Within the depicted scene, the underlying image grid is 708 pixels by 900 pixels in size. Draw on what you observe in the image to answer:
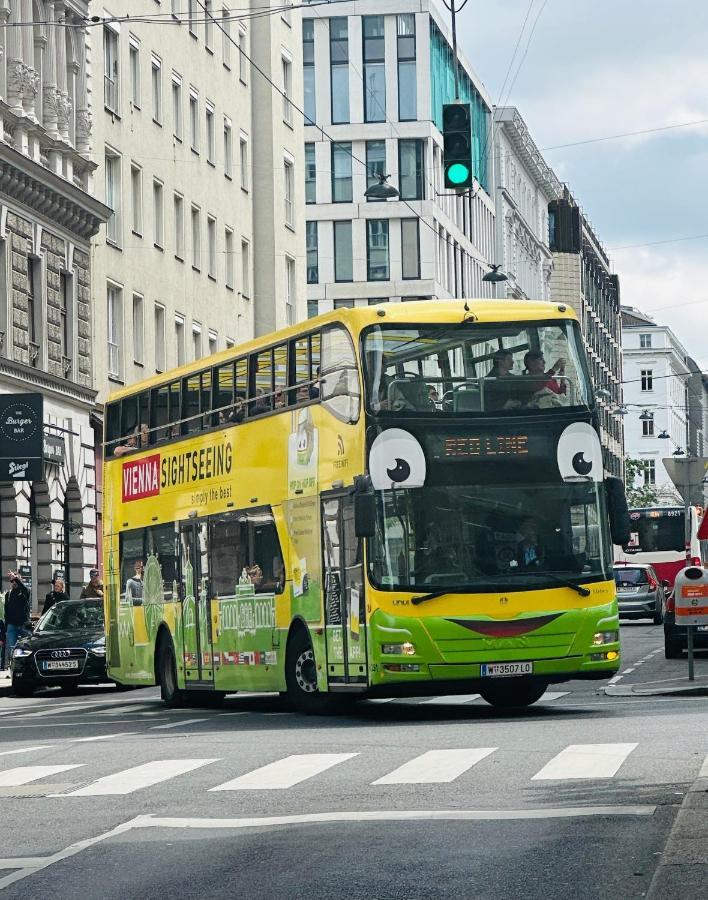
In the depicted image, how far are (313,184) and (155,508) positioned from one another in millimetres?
65105

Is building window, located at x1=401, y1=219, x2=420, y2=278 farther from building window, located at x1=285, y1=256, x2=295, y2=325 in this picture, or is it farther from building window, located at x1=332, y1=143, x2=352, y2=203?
building window, located at x1=285, y1=256, x2=295, y2=325

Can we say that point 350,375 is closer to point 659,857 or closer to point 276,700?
point 276,700

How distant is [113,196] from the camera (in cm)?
4750

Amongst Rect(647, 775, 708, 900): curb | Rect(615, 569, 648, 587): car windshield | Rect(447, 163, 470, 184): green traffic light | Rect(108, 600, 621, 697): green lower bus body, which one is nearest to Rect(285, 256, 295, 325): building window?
Rect(615, 569, 648, 587): car windshield

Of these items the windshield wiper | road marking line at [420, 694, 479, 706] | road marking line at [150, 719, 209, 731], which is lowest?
road marking line at [150, 719, 209, 731]

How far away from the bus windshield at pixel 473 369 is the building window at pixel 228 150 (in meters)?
38.4

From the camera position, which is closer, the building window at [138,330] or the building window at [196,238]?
the building window at [138,330]

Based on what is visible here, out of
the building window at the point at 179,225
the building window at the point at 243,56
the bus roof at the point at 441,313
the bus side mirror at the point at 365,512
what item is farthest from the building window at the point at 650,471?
the bus side mirror at the point at 365,512

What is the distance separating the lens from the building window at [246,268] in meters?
59.4

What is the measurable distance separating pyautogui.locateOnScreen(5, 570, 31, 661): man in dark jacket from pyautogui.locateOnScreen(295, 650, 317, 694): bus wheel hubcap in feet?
44.7

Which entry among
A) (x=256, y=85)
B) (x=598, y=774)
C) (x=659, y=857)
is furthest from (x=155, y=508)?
(x=256, y=85)

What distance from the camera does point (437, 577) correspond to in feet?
64.4

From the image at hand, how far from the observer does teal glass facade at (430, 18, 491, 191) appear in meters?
88.2

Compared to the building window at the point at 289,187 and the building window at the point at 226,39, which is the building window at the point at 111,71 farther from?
the building window at the point at 289,187
